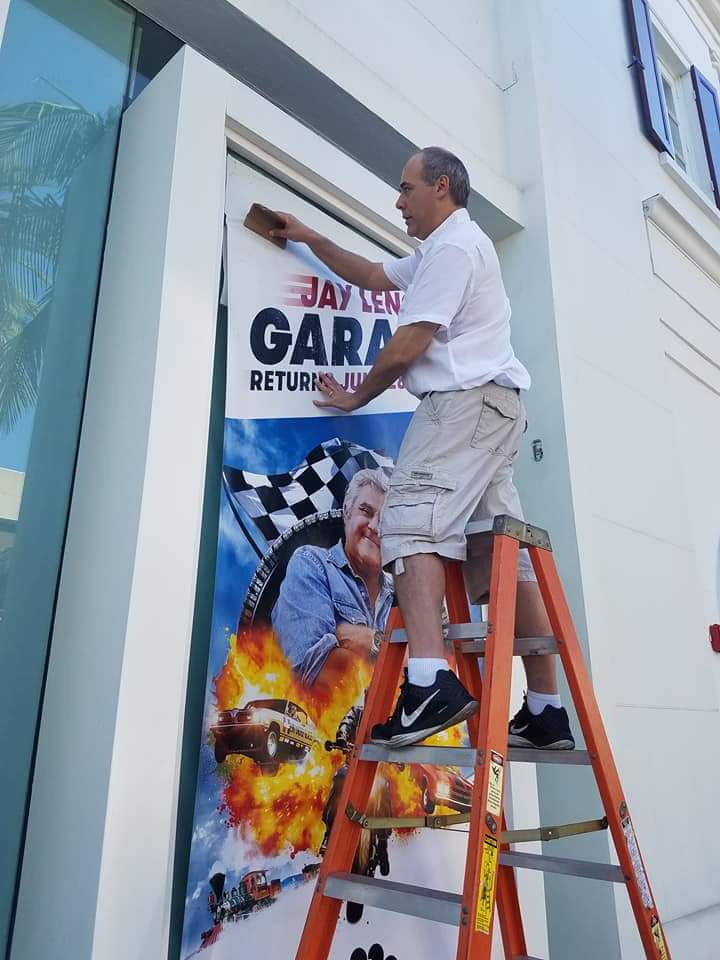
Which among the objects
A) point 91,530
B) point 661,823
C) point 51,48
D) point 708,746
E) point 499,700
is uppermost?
point 51,48

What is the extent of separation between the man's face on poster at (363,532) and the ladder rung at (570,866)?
0.77 metres

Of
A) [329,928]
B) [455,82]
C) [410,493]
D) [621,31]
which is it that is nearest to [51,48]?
[410,493]

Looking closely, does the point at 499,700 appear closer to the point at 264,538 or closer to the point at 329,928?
the point at 329,928

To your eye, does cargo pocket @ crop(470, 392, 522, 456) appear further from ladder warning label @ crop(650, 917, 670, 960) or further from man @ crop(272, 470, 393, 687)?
ladder warning label @ crop(650, 917, 670, 960)

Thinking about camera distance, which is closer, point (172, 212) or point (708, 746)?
point (172, 212)

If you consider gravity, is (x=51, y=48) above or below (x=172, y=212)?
above

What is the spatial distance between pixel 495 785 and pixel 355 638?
70 cm

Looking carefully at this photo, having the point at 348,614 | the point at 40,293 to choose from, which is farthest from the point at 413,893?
the point at 40,293

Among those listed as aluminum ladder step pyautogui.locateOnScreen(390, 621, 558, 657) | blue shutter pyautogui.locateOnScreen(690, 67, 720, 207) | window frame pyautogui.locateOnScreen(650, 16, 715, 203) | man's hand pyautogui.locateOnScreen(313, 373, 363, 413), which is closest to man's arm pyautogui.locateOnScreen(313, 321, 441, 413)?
man's hand pyautogui.locateOnScreen(313, 373, 363, 413)

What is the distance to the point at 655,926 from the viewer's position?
1.33 m

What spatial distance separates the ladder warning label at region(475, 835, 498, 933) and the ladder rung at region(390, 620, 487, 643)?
348mm

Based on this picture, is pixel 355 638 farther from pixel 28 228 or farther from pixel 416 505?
pixel 28 228

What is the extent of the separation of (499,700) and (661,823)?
1.67 metres

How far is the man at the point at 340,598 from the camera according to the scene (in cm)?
175
